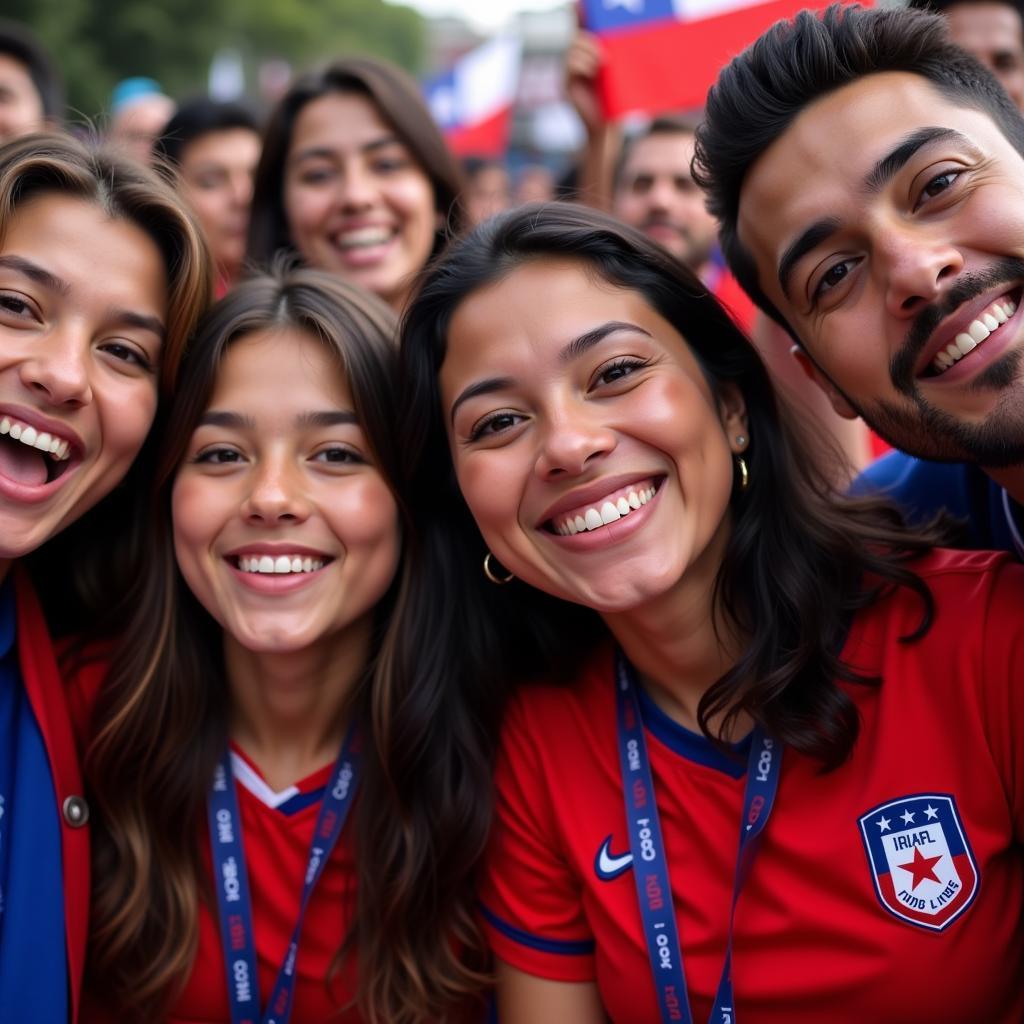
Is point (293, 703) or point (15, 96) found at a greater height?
point (15, 96)

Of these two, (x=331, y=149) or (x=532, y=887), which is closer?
(x=532, y=887)

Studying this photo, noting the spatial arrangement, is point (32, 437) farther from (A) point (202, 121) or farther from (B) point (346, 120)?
(A) point (202, 121)

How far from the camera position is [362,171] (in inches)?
175

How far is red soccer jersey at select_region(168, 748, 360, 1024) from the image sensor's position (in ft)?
8.97

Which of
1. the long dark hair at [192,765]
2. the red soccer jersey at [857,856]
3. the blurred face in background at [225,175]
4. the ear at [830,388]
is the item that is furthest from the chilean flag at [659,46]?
the red soccer jersey at [857,856]

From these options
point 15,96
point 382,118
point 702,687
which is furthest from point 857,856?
point 15,96

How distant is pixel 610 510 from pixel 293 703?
106cm

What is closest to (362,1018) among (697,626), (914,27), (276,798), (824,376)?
(276,798)

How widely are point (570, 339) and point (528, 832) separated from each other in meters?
1.12

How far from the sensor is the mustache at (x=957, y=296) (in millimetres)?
2137

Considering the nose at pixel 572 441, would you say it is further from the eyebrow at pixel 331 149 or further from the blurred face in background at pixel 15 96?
the blurred face in background at pixel 15 96

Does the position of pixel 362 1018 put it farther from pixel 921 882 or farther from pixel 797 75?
pixel 797 75

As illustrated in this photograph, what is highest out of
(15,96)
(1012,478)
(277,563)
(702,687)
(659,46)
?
(15,96)

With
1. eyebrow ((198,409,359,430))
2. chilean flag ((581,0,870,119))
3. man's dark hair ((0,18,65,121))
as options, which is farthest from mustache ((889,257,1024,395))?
man's dark hair ((0,18,65,121))
